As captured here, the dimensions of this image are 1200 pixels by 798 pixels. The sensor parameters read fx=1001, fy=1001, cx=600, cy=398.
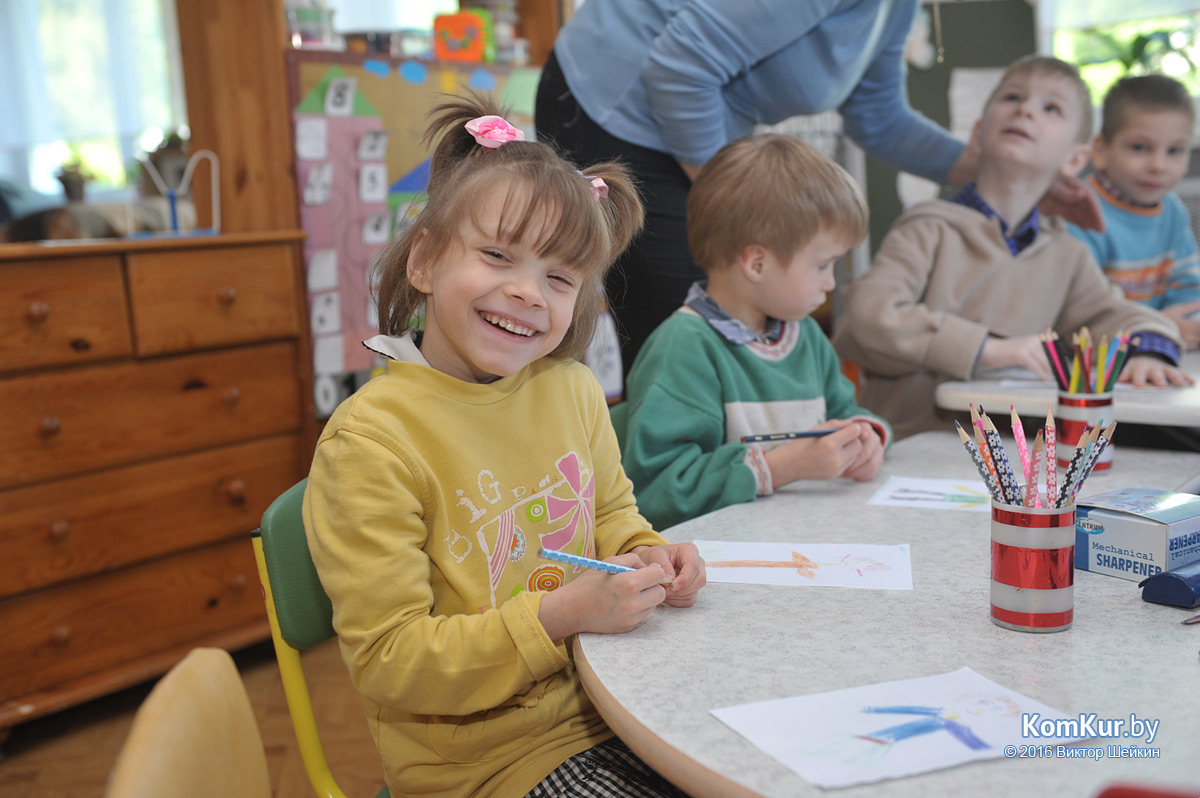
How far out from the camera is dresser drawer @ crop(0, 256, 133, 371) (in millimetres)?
1876

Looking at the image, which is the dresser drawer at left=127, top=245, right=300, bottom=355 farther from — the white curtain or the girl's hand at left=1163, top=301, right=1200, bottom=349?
the white curtain

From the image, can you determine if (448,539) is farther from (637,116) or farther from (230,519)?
(230,519)

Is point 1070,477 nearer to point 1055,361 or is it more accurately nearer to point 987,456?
point 987,456

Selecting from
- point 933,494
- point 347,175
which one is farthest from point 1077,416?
point 347,175

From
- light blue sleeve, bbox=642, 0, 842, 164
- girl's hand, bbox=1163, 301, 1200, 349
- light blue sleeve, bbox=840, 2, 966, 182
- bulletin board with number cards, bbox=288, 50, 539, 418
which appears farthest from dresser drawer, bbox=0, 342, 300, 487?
girl's hand, bbox=1163, 301, 1200, 349

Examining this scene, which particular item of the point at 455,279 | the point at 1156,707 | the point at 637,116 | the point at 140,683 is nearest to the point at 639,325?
the point at 637,116

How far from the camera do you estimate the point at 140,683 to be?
221 cm

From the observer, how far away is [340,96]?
2.52 metres

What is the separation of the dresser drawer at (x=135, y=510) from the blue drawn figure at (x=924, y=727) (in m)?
1.80

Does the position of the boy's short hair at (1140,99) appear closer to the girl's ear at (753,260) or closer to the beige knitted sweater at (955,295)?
the beige knitted sweater at (955,295)

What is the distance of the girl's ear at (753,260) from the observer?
1.42m

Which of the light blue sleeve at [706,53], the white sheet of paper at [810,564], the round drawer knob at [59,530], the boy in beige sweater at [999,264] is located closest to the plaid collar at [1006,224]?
the boy in beige sweater at [999,264]

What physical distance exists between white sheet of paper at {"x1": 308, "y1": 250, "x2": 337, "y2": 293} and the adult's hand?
167cm

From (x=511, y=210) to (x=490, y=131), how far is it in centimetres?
10
